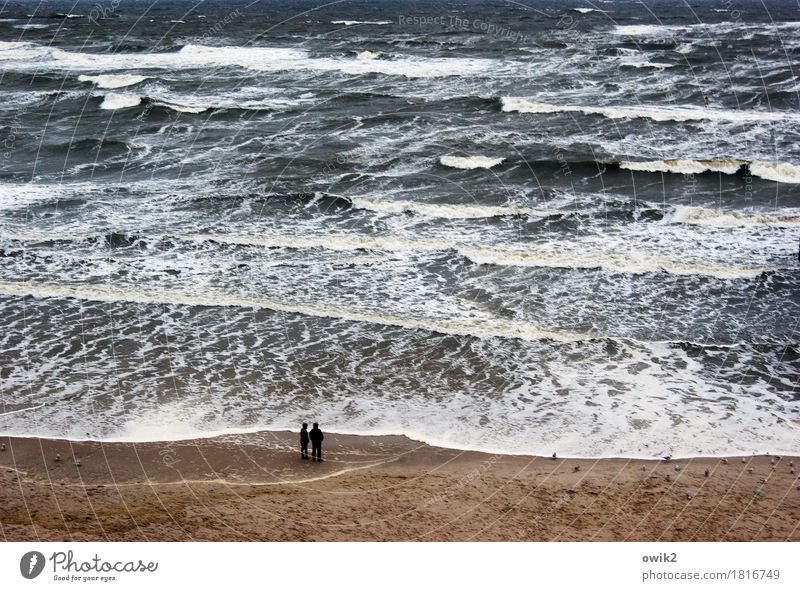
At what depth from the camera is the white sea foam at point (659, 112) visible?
1671 inches

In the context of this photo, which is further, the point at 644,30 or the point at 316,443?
the point at 644,30

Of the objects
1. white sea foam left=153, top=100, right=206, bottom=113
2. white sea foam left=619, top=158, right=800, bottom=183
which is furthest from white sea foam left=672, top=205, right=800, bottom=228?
white sea foam left=153, top=100, right=206, bottom=113

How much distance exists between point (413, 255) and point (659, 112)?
23.1 metres

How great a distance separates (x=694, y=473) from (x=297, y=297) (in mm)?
12022

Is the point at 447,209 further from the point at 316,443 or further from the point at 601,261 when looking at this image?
the point at 316,443

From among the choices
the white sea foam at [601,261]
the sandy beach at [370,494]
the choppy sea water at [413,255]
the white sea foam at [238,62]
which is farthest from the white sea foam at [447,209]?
the white sea foam at [238,62]

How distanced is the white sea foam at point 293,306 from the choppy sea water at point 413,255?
0.27 ft

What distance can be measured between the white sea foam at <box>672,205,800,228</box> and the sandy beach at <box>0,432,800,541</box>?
1528 cm

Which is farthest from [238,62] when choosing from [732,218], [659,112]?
[732,218]

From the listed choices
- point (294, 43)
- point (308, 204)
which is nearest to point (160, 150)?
point (308, 204)

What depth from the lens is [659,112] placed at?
43.2 m

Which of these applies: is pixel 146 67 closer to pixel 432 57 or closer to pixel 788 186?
pixel 432 57

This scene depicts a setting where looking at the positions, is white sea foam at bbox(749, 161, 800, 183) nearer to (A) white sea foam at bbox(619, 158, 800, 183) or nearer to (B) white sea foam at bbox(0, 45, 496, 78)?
(A) white sea foam at bbox(619, 158, 800, 183)

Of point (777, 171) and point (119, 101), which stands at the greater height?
point (119, 101)
